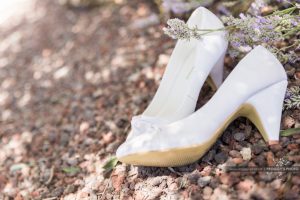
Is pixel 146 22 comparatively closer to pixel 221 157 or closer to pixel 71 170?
pixel 71 170

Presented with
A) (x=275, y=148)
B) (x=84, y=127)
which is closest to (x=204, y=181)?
(x=275, y=148)

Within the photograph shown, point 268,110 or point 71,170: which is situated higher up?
point 268,110

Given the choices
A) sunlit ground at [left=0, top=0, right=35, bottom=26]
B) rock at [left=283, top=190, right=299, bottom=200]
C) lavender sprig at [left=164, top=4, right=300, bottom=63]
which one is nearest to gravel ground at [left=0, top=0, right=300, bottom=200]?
rock at [left=283, top=190, right=299, bottom=200]

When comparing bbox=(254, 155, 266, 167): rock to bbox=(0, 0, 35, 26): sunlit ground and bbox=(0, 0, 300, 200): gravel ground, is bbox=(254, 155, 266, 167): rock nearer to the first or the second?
bbox=(0, 0, 300, 200): gravel ground

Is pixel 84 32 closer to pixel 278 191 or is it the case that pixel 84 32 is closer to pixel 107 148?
pixel 107 148

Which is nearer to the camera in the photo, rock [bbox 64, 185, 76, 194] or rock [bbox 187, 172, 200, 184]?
rock [bbox 187, 172, 200, 184]

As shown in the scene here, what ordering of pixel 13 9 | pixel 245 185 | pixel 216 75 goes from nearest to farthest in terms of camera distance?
pixel 245 185 → pixel 216 75 → pixel 13 9
